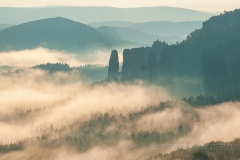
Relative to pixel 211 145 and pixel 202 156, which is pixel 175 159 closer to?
pixel 202 156

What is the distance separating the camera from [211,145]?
17000 cm

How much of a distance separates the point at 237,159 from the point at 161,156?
30.4 metres

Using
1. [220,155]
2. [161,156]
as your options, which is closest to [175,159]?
[161,156]

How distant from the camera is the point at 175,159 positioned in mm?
156375

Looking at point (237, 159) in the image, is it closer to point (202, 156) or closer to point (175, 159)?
point (202, 156)

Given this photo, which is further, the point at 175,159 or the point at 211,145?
the point at 211,145

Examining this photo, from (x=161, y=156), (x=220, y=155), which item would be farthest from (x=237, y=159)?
(x=161, y=156)

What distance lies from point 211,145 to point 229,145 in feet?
24.3

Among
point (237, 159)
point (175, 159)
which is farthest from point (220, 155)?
point (175, 159)

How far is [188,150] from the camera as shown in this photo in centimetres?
16400

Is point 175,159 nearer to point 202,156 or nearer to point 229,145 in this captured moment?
point 202,156

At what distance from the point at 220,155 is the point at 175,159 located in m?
18.8

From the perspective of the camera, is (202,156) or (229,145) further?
(229,145)

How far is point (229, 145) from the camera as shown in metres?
168
